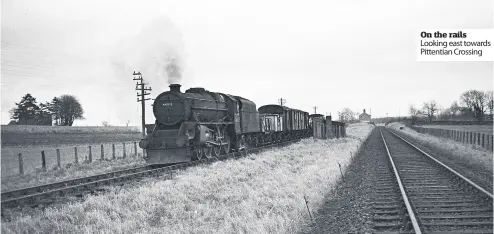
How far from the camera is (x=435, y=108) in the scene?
12850 centimetres

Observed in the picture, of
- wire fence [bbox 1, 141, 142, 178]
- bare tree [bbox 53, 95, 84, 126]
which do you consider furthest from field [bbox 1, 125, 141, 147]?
bare tree [bbox 53, 95, 84, 126]

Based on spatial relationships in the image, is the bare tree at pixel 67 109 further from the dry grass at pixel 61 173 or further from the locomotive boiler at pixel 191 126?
the locomotive boiler at pixel 191 126

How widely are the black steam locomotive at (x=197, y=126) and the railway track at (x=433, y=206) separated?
719cm

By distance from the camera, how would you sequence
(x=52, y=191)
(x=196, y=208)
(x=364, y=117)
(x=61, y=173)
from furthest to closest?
(x=364, y=117)
(x=61, y=173)
(x=52, y=191)
(x=196, y=208)

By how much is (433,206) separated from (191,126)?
363 inches

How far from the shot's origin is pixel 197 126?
1481 centimetres

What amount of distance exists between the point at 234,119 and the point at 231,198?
1001cm

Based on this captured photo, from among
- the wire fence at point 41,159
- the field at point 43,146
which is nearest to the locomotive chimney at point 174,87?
the wire fence at point 41,159

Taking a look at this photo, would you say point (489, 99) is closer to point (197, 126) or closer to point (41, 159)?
point (197, 126)

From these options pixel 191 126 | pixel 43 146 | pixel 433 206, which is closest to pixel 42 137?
pixel 43 146

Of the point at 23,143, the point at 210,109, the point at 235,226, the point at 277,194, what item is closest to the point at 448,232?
the point at 235,226

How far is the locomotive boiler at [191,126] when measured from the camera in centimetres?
1425

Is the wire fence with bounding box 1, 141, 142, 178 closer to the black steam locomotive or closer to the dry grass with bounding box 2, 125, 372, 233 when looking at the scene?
the black steam locomotive

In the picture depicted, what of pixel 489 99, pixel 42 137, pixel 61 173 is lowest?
pixel 61 173
